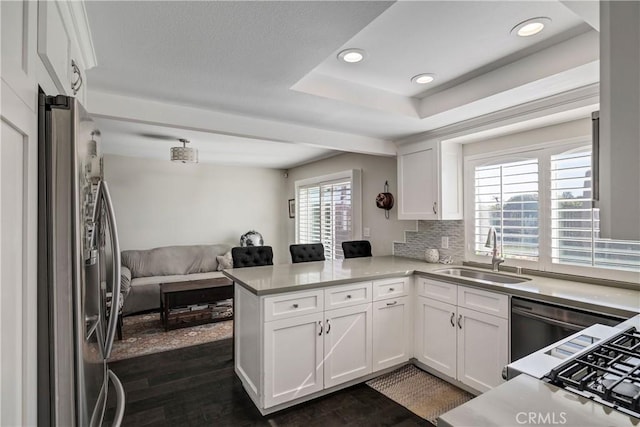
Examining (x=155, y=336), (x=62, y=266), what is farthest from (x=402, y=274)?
(x=155, y=336)

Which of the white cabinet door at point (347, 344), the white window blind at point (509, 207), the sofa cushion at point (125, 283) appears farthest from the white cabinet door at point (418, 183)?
the sofa cushion at point (125, 283)

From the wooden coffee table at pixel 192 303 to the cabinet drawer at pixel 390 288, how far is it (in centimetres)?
225

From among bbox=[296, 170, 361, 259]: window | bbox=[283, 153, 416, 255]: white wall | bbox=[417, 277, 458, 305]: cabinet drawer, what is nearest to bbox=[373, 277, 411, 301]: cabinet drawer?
bbox=[417, 277, 458, 305]: cabinet drawer

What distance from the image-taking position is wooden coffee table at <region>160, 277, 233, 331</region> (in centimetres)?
395

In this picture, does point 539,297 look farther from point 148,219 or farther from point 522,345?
point 148,219

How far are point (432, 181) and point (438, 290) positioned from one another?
1.09 m

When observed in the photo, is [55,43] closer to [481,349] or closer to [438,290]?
[438,290]

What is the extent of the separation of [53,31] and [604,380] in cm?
201

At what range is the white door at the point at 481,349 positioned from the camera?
2268mm

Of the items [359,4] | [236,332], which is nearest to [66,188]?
[359,4]

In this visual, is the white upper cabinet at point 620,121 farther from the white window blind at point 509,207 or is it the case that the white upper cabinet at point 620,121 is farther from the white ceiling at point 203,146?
the white ceiling at point 203,146

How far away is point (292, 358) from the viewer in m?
2.30

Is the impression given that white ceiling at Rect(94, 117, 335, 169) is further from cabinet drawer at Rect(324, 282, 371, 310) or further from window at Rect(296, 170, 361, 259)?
cabinet drawer at Rect(324, 282, 371, 310)

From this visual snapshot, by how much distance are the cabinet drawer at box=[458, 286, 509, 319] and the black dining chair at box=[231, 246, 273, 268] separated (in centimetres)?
176
